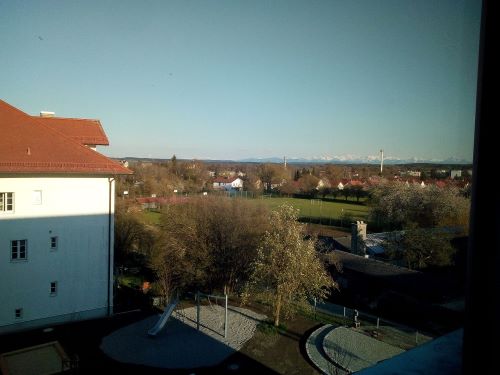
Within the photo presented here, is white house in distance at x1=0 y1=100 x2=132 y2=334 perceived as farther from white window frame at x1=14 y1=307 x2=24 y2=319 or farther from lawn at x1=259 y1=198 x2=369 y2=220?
lawn at x1=259 y1=198 x2=369 y2=220

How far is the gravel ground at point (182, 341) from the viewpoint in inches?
309

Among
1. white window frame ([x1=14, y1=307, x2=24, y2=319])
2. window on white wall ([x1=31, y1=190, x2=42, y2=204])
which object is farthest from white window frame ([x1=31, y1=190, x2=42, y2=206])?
white window frame ([x1=14, y1=307, x2=24, y2=319])

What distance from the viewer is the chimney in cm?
1587

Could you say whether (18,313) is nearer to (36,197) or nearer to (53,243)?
(53,243)

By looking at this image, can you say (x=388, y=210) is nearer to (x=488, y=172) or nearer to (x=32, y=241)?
(x=32, y=241)

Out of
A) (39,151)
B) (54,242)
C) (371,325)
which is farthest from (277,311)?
(39,151)

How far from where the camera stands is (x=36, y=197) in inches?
361

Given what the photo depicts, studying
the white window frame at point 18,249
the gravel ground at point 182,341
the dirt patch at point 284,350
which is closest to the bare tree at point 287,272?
the dirt patch at point 284,350

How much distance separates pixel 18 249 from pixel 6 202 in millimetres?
1070

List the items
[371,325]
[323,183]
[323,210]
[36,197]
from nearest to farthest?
1. [36,197]
2. [371,325]
3. [323,210]
4. [323,183]

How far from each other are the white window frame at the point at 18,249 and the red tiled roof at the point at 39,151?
5.17 feet

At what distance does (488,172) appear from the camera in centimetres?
52

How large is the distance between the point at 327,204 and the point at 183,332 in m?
16.7

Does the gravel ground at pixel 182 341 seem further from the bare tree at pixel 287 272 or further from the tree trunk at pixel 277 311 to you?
the bare tree at pixel 287 272
